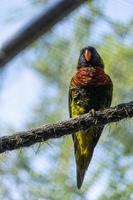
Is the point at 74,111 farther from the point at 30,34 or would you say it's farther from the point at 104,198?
the point at 30,34

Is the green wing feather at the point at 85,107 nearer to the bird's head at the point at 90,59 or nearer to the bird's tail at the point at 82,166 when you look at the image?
the bird's tail at the point at 82,166

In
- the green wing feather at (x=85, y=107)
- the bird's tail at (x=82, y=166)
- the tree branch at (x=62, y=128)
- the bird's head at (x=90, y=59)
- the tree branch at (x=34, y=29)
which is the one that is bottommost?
the tree branch at (x=34, y=29)

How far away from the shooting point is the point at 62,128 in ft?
5.71

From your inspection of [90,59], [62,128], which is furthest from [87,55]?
[62,128]

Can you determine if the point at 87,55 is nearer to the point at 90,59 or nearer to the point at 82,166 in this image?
the point at 90,59

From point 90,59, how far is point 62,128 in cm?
169

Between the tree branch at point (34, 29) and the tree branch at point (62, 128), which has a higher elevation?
the tree branch at point (62, 128)

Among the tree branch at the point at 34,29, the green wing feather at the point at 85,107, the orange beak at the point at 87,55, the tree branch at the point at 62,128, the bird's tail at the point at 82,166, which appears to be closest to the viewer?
the tree branch at the point at 34,29

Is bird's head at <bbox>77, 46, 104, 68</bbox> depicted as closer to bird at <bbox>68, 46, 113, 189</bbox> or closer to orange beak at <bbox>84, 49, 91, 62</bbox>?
orange beak at <bbox>84, 49, 91, 62</bbox>

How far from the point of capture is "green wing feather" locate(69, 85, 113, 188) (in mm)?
2854

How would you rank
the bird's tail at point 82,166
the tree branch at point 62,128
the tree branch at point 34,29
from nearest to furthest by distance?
the tree branch at point 34,29, the tree branch at point 62,128, the bird's tail at point 82,166

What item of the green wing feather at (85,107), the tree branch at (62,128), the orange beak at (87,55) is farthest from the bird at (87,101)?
the tree branch at (62,128)

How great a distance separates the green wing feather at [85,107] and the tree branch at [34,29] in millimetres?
2122

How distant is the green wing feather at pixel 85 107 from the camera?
285cm
